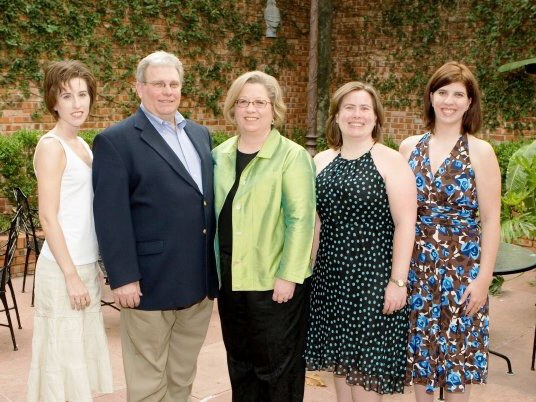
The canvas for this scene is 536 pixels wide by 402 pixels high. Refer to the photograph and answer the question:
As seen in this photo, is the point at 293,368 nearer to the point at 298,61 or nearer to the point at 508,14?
the point at 508,14

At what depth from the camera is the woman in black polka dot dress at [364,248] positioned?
2725 mm

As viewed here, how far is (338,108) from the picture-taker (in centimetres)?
288

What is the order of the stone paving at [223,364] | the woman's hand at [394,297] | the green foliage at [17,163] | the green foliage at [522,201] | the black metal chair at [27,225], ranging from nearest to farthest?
the woman's hand at [394,297] → the stone paving at [223,364] → the green foliage at [522,201] → the black metal chair at [27,225] → the green foliage at [17,163]

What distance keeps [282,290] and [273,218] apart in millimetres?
326

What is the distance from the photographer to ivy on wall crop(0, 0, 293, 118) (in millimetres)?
6914

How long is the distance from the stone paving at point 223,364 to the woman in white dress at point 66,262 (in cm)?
83

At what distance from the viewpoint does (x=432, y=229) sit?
114 inches

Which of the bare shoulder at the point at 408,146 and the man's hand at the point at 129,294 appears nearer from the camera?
the man's hand at the point at 129,294

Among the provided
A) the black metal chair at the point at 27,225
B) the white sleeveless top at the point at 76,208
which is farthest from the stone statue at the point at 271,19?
the white sleeveless top at the point at 76,208

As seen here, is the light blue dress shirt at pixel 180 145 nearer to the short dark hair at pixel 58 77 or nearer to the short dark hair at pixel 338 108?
the short dark hair at pixel 58 77

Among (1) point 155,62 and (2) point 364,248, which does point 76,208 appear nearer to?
(1) point 155,62

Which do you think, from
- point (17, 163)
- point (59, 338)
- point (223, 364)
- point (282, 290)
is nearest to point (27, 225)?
point (17, 163)

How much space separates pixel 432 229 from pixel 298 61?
303 inches

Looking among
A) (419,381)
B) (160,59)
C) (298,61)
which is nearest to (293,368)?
(419,381)
